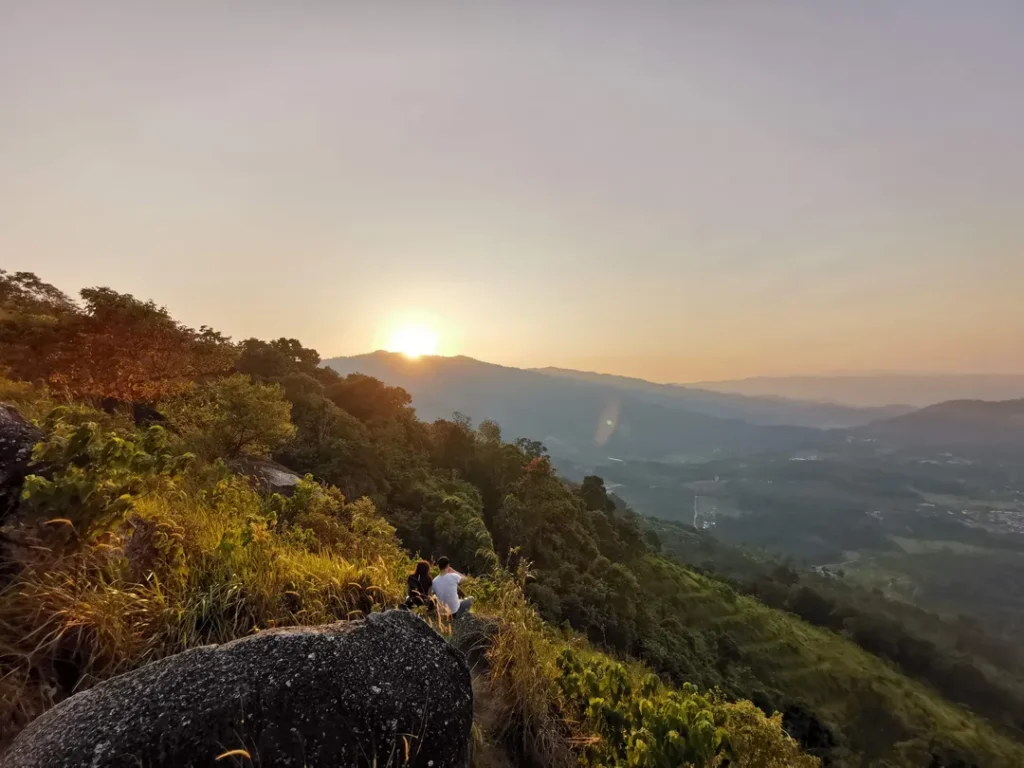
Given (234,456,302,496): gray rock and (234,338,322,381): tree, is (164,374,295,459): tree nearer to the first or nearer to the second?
(234,456,302,496): gray rock

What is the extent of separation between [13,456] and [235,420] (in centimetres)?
1214

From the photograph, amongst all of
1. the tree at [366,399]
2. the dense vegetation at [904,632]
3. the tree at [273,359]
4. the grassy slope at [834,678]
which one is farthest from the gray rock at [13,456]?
the dense vegetation at [904,632]

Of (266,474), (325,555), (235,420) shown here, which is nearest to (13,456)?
(325,555)

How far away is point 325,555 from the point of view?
6270 mm

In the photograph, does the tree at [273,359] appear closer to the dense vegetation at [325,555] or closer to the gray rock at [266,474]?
the dense vegetation at [325,555]

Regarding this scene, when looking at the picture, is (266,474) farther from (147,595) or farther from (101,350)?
(147,595)

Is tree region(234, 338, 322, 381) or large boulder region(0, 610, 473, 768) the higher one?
tree region(234, 338, 322, 381)

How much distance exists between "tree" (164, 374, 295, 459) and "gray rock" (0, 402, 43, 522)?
10820 millimetres

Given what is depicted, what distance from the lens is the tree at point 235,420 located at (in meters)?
16.1

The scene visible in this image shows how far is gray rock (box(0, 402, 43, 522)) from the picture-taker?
192 inches

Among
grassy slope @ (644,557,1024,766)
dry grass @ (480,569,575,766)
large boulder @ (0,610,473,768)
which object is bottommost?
grassy slope @ (644,557,1024,766)

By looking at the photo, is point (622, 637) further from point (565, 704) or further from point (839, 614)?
point (839, 614)

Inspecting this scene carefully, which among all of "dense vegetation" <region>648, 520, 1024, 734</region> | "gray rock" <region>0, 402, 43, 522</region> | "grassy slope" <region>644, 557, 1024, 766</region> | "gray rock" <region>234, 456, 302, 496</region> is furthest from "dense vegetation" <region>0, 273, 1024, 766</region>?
"dense vegetation" <region>648, 520, 1024, 734</region>

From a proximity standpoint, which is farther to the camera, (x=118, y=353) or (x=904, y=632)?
(x=904, y=632)
